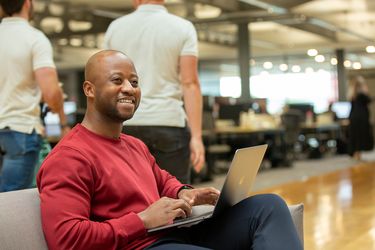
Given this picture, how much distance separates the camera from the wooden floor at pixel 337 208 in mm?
4270

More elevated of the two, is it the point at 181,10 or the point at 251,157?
the point at 181,10

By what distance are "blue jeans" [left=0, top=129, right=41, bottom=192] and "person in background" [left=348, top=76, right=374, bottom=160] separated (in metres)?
9.92

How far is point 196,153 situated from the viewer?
2902 millimetres

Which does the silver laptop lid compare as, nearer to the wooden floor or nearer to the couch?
the couch

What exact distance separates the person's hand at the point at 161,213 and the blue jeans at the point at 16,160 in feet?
4.32

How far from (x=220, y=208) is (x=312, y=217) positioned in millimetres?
3501

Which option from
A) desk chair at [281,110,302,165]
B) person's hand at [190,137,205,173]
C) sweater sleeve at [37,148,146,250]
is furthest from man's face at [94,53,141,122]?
desk chair at [281,110,302,165]

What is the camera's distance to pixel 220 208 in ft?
6.55

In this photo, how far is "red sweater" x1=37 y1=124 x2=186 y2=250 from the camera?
1619 millimetres

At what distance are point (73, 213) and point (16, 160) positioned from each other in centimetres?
137

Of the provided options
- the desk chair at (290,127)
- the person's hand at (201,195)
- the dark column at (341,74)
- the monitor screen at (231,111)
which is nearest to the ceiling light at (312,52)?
the dark column at (341,74)

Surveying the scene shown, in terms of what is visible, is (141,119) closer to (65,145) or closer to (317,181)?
(65,145)

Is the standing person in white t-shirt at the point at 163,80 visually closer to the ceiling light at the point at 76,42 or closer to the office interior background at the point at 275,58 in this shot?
the office interior background at the point at 275,58

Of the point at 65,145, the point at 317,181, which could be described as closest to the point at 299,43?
the point at 317,181
